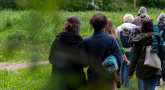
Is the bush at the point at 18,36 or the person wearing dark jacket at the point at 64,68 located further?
the person wearing dark jacket at the point at 64,68

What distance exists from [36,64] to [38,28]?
16 cm

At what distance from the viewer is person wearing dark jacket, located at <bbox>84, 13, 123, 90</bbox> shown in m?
2.75

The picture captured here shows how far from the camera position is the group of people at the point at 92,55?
1211 millimetres

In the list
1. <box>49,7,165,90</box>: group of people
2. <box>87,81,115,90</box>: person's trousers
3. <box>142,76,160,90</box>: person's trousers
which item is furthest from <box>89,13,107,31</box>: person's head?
<box>142,76,160,90</box>: person's trousers

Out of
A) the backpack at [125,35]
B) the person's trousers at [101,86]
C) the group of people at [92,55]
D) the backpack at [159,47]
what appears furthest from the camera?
the backpack at [125,35]

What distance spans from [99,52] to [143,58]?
103 centimetres

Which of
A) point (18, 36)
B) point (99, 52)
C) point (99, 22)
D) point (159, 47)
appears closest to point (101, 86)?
point (99, 52)

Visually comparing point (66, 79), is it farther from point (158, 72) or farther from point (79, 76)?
point (158, 72)

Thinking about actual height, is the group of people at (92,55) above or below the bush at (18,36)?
below

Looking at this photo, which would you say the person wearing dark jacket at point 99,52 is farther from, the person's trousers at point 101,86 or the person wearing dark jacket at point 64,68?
the person wearing dark jacket at point 64,68

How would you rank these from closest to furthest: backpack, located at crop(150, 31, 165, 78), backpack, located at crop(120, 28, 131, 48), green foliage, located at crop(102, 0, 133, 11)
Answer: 1. green foliage, located at crop(102, 0, 133, 11)
2. backpack, located at crop(150, 31, 165, 78)
3. backpack, located at crop(120, 28, 131, 48)

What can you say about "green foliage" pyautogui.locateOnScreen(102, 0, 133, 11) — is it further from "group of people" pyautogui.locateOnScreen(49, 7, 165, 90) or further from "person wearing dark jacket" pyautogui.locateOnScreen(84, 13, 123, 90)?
"person wearing dark jacket" pyautogui.locateOnScreen(84, 13, 123, 90)

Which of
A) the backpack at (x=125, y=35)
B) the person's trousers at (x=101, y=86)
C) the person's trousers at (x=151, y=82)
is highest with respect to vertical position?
the backpack at (x=125, y=35)

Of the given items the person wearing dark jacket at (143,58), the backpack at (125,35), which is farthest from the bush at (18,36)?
the backpack at (125,35)
